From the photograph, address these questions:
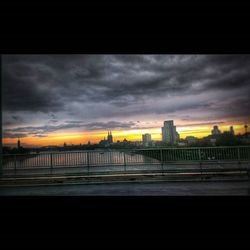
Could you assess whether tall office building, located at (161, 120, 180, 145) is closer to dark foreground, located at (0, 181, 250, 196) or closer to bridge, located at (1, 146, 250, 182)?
bridge, located at (1, 146, 250, 182)

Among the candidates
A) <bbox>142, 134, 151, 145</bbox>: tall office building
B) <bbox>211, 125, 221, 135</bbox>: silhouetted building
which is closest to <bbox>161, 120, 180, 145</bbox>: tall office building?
<bbox>142, 134, 151, 145</bbox>: tall office building

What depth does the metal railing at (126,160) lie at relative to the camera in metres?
6.39

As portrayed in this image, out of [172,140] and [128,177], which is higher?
[172,140]

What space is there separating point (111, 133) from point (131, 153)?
1.76 metres

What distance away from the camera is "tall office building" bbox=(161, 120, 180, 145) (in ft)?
24.3

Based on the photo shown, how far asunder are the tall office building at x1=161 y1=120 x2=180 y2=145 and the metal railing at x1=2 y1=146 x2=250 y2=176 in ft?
2.17

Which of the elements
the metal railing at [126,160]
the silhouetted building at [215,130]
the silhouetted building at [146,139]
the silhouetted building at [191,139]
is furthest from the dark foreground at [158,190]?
the silhouetted building at [215,130]

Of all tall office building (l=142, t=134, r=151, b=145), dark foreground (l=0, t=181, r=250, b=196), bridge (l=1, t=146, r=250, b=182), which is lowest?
dark foreground (l=0, t=181, r=250, b=196)

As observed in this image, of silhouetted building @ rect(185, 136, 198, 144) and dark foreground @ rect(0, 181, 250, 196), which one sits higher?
silhouetted building @ rect(185, 136, 198, 144)

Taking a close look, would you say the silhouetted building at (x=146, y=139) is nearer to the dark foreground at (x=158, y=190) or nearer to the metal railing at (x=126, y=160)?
the metal railing at (x=126, y=160)

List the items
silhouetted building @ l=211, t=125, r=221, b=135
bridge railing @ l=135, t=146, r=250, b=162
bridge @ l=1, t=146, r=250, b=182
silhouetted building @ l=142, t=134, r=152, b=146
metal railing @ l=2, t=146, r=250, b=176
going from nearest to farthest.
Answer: bridge @ l=1, t=146, r=250, b=182 → metal railing @ l=2, t=146, r=250, b=176 → bridge railing @ l=135, t=146, r=250, b=162 → silhouetted building @ l=142, t=134, r=152, b=146 → silhouetted building @ l=211, t=125, r=221, b=135
